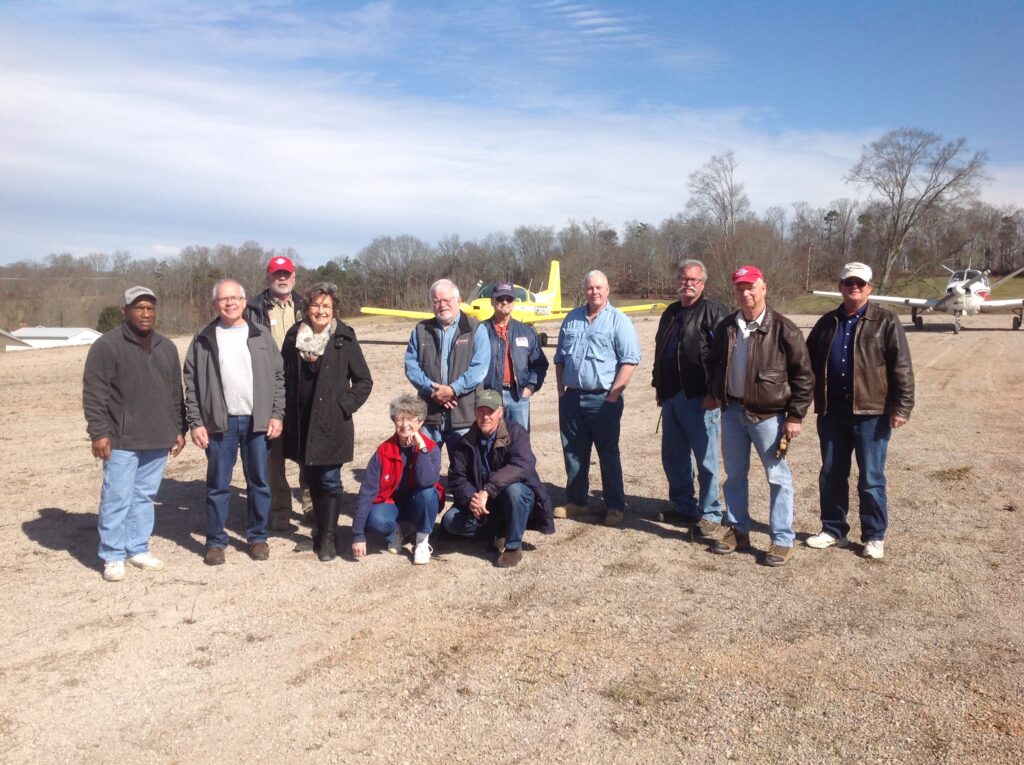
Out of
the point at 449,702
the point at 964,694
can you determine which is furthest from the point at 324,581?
the point at 964,694

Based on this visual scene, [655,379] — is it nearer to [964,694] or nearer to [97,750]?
[964,694]

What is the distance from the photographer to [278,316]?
5.46m

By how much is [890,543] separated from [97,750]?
464 centimetres

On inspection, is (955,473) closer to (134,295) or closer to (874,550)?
(874,550)

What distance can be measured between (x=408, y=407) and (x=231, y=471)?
46.2 inches

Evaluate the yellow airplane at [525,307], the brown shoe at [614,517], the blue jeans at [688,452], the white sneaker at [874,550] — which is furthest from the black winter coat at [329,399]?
the yellow airplane at [525,307]

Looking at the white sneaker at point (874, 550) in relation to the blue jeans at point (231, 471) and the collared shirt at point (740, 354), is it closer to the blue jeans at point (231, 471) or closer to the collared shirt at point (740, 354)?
the collared shirt at point (740, 354)

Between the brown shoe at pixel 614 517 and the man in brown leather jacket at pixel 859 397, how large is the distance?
1307 mm

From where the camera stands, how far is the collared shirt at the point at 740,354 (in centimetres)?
468

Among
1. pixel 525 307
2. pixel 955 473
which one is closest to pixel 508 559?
pixel 955 473

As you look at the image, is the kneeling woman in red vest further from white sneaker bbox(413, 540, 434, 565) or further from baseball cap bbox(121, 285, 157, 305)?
baseball cap bbox(121, 285, 157, 305)

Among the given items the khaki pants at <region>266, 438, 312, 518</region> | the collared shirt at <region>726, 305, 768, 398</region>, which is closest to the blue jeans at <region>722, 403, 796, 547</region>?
the collared shirt at <region>726, 305, 768, 398</region>

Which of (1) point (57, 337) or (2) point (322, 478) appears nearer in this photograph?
(2) point (322, 478)

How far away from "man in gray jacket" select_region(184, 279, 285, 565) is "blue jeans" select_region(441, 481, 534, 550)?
1.24 meters
